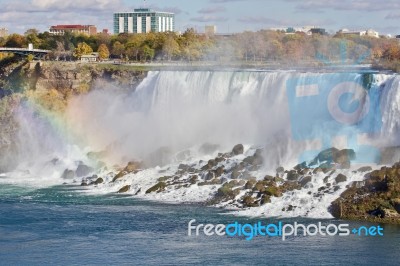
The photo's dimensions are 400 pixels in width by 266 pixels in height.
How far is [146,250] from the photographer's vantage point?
87.0 feet

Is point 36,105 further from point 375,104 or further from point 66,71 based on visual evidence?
point 375,104

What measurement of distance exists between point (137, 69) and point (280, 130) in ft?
44.0

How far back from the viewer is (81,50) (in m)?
66.0

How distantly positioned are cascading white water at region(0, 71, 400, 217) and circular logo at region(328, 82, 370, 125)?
0.15ft

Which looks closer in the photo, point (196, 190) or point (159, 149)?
point (196, 190)

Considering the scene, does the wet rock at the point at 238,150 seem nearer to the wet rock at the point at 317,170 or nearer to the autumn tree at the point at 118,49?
the wet rock at the point at 317,170

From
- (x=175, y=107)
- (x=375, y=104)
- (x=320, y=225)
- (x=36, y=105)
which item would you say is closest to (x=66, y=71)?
(x=36, y=105)

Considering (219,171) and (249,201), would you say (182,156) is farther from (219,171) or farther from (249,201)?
(249,201)

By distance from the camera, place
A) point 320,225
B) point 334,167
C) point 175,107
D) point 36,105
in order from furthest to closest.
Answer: point 36,105
point 175,107
point 334,167
point 320,225

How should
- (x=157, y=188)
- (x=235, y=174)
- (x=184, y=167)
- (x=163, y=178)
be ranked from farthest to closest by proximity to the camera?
(x=184, y=167) → (x=163, y=178) → (x=157, y=188) → (x=235, y=174)

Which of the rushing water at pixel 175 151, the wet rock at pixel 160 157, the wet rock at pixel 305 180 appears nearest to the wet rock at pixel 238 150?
the rushing water at pixel 175 151

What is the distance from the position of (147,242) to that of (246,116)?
16.4 meters

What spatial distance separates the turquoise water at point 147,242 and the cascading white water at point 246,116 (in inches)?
159

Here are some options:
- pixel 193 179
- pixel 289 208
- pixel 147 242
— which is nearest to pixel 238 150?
pixel 193 179
